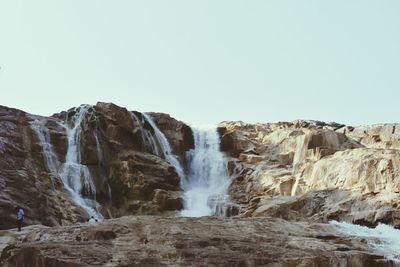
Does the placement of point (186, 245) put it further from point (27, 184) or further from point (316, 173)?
point (27, 184)

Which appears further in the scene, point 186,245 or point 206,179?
point 206,179

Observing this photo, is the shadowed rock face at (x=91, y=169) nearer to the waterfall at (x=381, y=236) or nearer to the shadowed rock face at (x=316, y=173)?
the shadowed rock face at (x=316, y=173)

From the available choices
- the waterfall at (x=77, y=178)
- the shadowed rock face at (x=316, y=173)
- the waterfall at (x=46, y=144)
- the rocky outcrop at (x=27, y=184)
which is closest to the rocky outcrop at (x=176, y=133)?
the shadowed rock face at (x=316, y=173)

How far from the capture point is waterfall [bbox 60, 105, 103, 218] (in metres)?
33.0

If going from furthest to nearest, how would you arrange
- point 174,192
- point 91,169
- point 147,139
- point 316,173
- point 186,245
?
point 147,139
point 174,192
point 91,169
point 316,173
point 186,245

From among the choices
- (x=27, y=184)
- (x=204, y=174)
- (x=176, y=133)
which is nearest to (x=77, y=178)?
(x=27, y=184)

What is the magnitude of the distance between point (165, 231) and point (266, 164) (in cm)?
2068

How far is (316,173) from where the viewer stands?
105 feet

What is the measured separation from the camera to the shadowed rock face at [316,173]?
26.2m

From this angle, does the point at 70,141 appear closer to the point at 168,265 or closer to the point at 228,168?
the point at 228,168

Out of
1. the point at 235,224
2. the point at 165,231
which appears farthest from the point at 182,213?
the point at 165,231

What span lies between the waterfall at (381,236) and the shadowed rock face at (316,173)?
2.03 feet

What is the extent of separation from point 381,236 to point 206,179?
20.0 meters

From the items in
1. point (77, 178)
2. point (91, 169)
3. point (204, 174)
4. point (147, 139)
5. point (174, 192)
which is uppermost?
point (147, 139)
